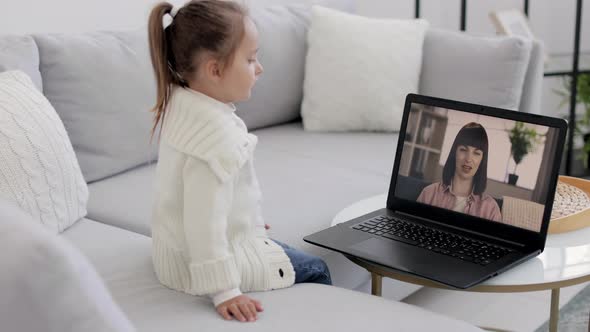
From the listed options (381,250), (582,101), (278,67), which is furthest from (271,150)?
(582,101)

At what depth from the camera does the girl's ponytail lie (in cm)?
135

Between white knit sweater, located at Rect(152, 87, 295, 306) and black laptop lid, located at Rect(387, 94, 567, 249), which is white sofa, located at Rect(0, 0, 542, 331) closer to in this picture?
white knit sweater, located at Rect(152, 87, 295, 306)

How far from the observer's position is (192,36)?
4.43 feet

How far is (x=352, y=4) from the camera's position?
9.88ft

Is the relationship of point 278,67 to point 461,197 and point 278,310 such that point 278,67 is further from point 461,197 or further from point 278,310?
point 278,310

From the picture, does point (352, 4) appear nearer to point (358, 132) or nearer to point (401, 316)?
point (358, 132)

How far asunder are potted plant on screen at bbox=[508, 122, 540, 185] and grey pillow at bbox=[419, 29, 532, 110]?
3.37 ft

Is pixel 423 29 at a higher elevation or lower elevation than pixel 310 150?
higher

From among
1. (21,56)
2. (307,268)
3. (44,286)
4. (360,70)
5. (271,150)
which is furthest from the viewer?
(360,70)

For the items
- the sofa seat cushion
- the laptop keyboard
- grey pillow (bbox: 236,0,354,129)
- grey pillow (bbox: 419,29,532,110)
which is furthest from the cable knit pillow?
grey pillow (bbox: 419,29,532,110)

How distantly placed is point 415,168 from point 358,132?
1021 millimetres

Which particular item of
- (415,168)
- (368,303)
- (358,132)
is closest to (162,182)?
(368,303)

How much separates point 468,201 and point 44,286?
110 cm

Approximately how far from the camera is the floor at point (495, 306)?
209 cm
